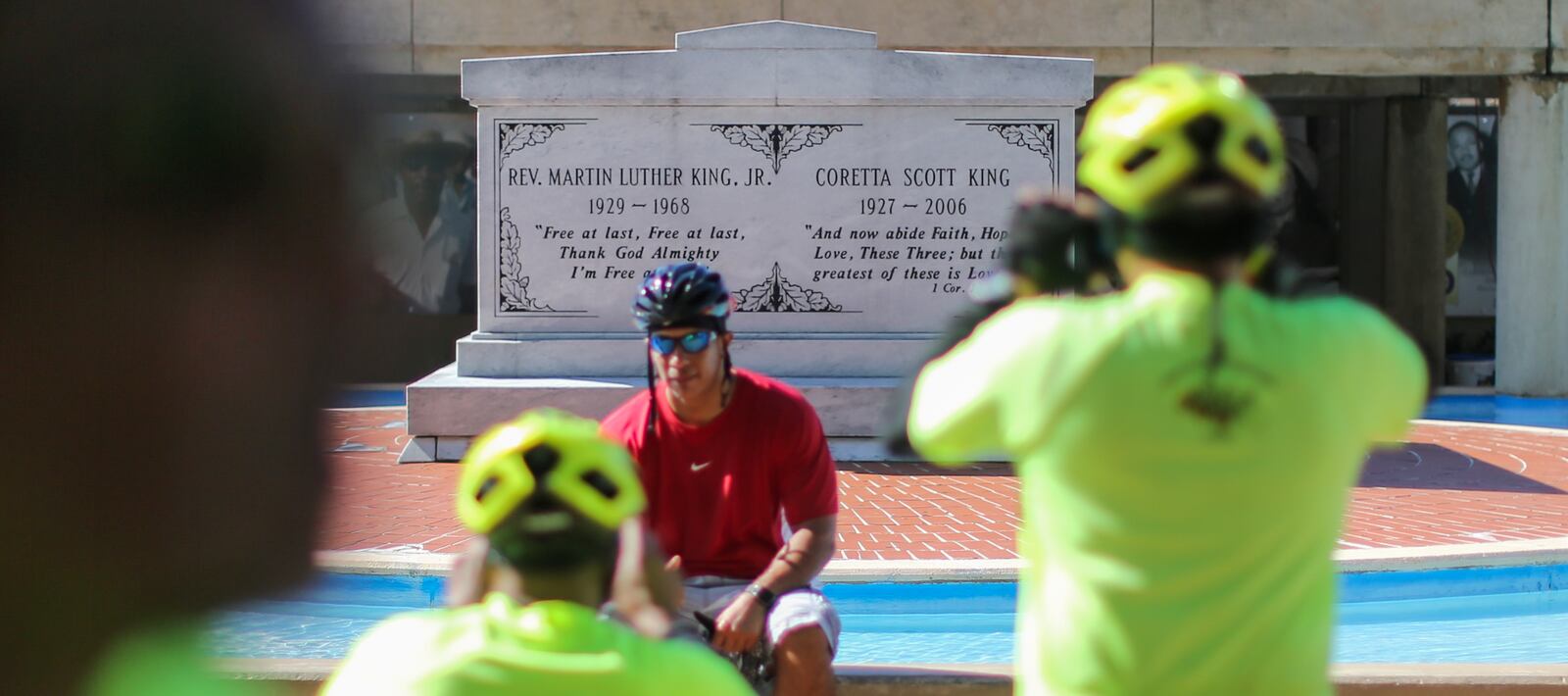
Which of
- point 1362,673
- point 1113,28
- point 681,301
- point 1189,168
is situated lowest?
point 1362,673

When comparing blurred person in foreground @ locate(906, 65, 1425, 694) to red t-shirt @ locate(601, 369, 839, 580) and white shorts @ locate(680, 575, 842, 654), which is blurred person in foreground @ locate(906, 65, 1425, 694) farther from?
red t-shirt @ locate(601, 369, 839, 580)

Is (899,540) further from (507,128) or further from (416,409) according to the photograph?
(507,128)

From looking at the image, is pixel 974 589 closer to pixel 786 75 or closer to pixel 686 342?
pixel 686 342

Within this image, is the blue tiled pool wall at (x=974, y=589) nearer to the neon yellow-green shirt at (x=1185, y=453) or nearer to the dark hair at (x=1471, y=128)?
the neon yellow-green shirt at (x=1185, y=453)

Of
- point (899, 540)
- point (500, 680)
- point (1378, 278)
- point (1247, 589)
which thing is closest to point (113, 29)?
point (500, 680)

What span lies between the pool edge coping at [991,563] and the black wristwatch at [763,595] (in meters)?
2.73

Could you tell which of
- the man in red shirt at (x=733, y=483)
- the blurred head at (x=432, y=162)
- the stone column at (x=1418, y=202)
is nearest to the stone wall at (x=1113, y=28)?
the stone column at (x=1418, y=202)

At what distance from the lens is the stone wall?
15.1 metres

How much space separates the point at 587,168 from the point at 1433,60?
9356 millimetres

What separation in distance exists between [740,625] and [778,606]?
12 centimetres

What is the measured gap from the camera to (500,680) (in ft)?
6.15

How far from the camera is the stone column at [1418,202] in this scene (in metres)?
18.3

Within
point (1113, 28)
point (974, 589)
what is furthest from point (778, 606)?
point (1113, 28)

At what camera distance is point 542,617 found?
74.9 inches
